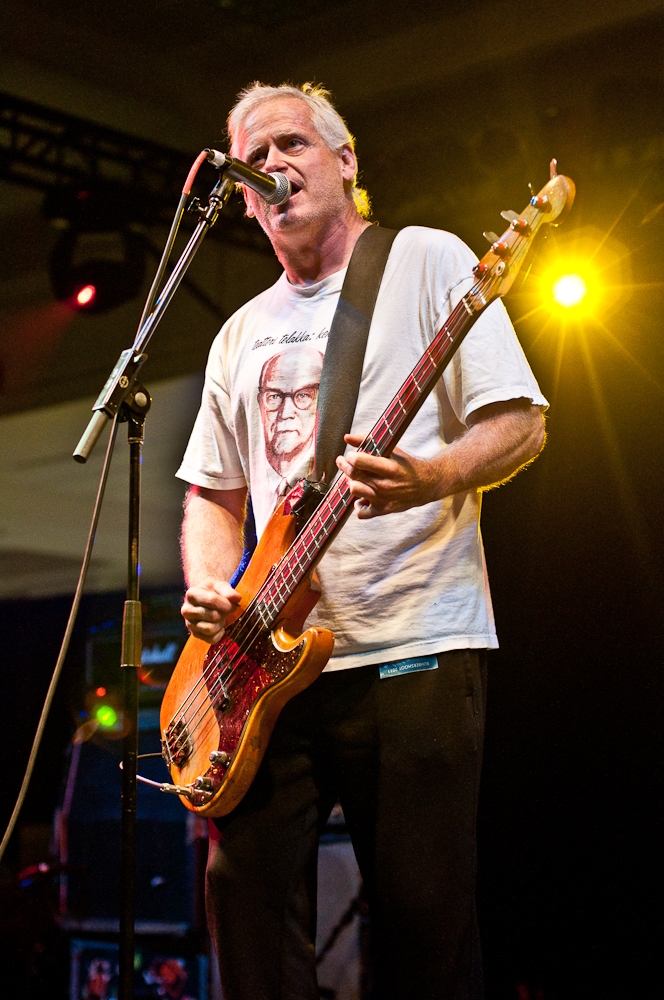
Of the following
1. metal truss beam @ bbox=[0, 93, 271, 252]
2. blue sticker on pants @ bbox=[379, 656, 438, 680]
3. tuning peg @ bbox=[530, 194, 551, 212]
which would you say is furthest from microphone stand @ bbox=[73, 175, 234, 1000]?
metal truss beam @ bbox=[0, 93, 271, 252]

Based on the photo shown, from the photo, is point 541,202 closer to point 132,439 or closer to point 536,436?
point 536,436

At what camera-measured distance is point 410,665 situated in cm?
179

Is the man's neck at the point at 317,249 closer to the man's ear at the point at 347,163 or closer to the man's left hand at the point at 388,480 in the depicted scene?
the man's ear at the point at 347,163

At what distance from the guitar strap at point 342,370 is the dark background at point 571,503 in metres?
1.84

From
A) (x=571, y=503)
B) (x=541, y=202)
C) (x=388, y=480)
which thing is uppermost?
(x=571, y=503)

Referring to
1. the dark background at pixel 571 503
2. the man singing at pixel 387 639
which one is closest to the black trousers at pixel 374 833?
the man singing at pixel 387 639

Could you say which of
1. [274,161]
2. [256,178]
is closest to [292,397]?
[256,178]

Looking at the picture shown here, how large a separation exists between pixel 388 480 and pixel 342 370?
0.47 metres

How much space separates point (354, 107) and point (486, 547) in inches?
105

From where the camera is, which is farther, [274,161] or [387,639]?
[274,161]

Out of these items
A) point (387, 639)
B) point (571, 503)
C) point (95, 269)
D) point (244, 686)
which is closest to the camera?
point (387, 639)

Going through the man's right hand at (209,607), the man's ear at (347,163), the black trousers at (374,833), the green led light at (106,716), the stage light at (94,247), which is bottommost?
the black trousers at (374,833)

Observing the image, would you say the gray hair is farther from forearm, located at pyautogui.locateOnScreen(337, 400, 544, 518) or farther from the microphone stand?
forearm, located at pyautogui.locateOnScreen(337, 400, 544, 518)

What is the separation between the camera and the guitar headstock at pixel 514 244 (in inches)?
66.0
